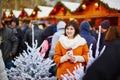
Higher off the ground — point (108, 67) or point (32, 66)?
point (108, 67)

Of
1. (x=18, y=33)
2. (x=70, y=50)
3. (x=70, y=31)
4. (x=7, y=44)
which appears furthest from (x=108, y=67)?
(x=18, y=33)

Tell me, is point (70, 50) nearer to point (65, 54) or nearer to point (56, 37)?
point (65, 54)

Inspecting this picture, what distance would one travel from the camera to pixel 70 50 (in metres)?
5.93

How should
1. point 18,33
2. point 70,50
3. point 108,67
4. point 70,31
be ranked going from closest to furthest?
point 108,67, point 70,50, point 70,31, point 18,33

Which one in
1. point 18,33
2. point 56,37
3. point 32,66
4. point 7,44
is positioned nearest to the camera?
point 32,66

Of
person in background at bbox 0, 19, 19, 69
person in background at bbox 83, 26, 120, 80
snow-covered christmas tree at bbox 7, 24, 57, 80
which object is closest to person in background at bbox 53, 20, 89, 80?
snow-covered christmas tree at bbox 7, 24, 57, 80

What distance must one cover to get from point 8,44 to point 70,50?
10.4 feet

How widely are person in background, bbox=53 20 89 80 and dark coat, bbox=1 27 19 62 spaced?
293 centimetres

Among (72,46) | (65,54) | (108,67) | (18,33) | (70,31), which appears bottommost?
(18,33)

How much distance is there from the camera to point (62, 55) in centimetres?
602

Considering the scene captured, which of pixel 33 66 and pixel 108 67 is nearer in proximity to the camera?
pixel 108 67

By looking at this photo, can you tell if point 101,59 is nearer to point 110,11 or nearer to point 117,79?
point 117,79

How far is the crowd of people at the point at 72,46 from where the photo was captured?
65.4 inches

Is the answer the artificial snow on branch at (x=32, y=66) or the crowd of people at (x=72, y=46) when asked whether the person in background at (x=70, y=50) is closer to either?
the crowd of people at (x=72, y=46)
